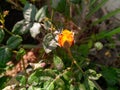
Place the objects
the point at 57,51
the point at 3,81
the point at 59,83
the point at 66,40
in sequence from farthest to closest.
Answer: the point at 57,51 < the point at 3,81 < the point at 59,83 < the point at 66,40

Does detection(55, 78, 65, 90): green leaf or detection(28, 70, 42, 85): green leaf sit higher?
detection(28, 70, 42, 85): green leaf

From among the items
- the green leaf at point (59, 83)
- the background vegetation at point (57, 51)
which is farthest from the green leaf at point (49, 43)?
the green leaf at point (59, 83)

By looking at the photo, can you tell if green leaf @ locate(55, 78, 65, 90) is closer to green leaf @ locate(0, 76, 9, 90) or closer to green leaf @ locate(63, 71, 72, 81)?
green leaf @ locate(63, 71, 72, 81)

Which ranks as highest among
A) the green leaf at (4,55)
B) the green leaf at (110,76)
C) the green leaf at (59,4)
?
the green leaf at (59,4)

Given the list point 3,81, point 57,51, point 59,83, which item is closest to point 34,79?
point 59,83

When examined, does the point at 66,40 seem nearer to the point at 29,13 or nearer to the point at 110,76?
the point at 29,13

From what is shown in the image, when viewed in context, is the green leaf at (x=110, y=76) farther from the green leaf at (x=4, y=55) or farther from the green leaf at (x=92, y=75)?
the green leaf at (x=4, y=55)

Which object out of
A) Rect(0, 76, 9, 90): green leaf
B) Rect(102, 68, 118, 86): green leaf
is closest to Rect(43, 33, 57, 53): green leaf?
Rect(0, 76, 9, 90): green leaf

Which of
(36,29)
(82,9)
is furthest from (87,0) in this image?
(36,29)

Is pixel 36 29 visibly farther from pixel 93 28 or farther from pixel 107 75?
pixel 93 28
